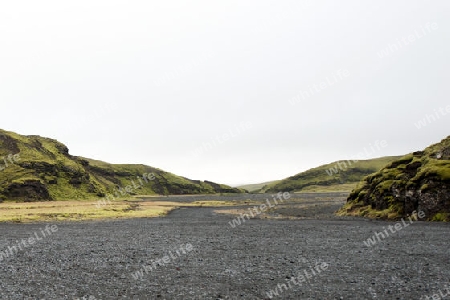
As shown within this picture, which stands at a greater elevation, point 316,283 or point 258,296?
point 258,296

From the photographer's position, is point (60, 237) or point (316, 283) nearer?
point (316, 283)

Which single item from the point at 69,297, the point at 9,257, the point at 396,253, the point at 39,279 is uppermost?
the point at 9,257

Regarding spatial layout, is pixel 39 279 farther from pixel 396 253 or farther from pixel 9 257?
pixel 396 253

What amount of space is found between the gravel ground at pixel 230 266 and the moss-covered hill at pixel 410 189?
1299cm

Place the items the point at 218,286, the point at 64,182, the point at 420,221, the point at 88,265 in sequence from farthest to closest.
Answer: the point at 64,182
the point at 420,221
the point at 88,265
the point at 218,286

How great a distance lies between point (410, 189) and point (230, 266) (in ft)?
124

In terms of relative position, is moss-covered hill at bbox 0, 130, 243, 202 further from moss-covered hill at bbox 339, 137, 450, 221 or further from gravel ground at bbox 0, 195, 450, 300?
moss-covered hill at bbox 339, 137, 450, 221

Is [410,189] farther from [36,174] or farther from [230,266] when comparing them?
[36,174]

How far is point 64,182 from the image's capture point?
413ft

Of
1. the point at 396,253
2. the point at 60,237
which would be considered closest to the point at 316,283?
the point at 396,253

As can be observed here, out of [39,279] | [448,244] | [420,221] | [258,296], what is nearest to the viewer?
[258,296]

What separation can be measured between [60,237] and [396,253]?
1240 inches

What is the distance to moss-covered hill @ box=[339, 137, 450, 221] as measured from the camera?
1729 inches

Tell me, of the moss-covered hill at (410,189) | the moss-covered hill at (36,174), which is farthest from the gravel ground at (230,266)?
the moss-covered hill at (36,174)
